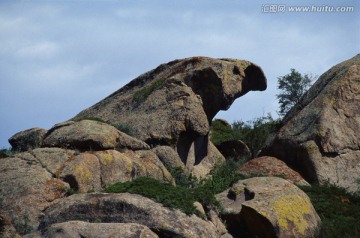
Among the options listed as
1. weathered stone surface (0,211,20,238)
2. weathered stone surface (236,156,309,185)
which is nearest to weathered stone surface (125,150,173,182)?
weathered stone surface (236,156,309,185)

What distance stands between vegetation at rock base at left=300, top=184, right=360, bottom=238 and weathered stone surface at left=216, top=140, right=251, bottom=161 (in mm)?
9360

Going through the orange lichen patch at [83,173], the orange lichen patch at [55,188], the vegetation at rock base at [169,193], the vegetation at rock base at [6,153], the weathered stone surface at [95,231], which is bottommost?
the weathered stone surface at [95,231]

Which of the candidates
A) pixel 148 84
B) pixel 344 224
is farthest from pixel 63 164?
pixel 148 84

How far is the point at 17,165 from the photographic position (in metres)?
21.2

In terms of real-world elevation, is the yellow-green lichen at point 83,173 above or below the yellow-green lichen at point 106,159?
below

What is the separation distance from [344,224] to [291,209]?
2.53 meters

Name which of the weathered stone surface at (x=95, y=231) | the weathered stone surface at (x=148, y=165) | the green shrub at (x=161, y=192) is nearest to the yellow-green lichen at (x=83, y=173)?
the green shrub at (x=161, y=192)

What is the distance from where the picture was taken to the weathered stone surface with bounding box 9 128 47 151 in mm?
25000

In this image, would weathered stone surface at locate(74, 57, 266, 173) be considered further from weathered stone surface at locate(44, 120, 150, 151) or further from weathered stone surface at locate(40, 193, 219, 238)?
weathered stone surface at locate(40, 193, 219, 238)

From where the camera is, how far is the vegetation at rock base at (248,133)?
38.8 m

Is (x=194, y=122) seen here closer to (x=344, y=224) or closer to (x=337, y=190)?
(x=337, y=190)

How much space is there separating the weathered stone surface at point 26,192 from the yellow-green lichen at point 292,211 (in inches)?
318

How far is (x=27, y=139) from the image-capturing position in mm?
25609

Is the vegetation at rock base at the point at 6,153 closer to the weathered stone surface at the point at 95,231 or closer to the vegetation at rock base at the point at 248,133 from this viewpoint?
the weathered stone surface at the point at 95,231
